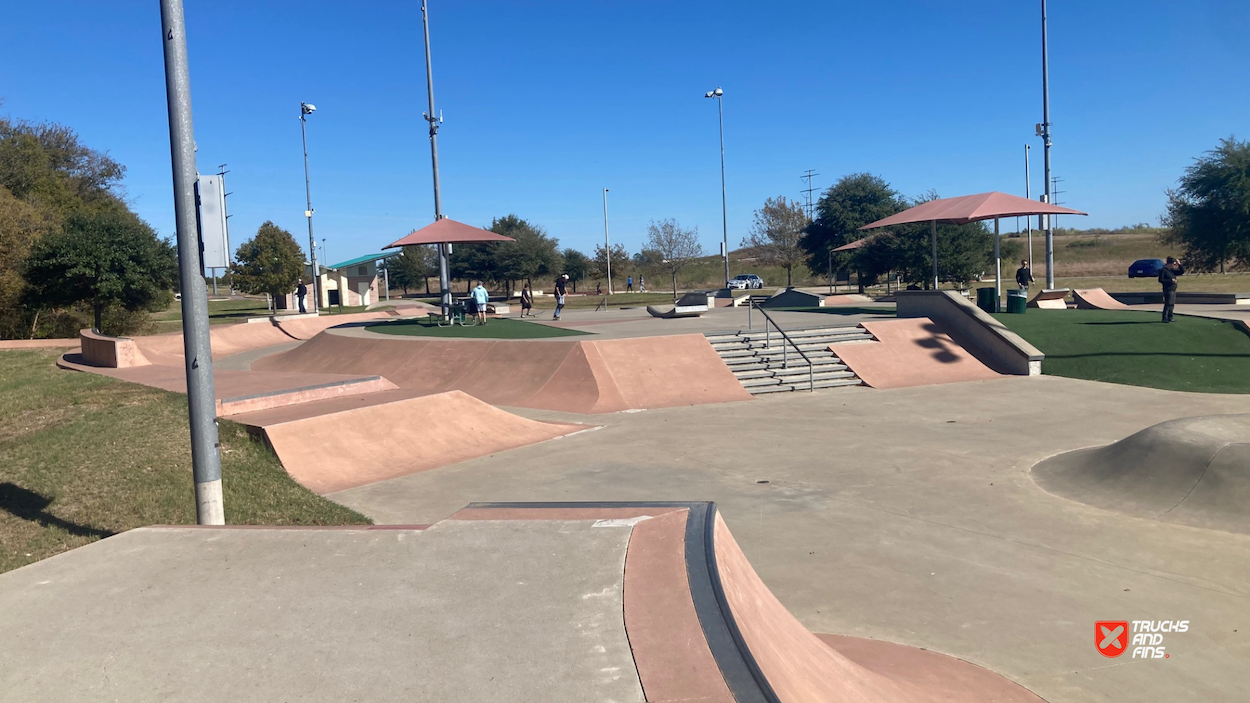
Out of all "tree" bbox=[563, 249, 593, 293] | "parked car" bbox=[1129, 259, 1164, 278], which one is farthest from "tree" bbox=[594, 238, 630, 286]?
"parked car" bbox=[1129, 259, 1164, 278]

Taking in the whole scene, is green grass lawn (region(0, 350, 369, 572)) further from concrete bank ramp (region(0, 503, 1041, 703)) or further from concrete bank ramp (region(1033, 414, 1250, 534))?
concrete bank ramp (region(1033, 414, 1250, 534))

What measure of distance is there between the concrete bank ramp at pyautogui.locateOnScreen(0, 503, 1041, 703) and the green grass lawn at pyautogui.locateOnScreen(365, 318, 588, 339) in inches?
536

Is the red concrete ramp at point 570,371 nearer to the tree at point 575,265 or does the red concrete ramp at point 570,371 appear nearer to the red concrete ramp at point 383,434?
the red concrete ramp at point 383,434

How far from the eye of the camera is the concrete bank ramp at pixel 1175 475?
7.28 metres

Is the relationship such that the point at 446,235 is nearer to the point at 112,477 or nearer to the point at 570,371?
the point at 570,371

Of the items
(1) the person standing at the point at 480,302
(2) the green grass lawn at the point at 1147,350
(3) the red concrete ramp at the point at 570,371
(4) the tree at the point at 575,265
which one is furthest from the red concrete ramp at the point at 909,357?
Answer: (4) the tree at the point at 575,265

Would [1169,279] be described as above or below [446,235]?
below

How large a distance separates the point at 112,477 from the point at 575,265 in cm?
7137

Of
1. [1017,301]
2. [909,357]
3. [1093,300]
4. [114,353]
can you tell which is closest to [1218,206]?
[1093,300]

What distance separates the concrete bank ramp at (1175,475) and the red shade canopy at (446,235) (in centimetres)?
1527

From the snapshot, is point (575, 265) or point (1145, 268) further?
point (575, 265)

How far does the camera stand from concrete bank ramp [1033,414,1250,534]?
287 inches

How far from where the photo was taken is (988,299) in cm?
2216

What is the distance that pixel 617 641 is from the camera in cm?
357
